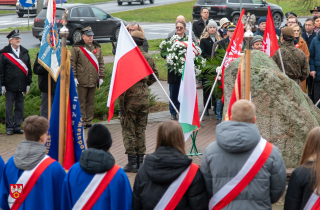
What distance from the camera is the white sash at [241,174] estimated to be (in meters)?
3.34

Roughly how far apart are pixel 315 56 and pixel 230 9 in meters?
16.1

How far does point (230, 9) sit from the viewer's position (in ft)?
83.8

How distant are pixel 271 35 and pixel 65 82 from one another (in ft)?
13.1

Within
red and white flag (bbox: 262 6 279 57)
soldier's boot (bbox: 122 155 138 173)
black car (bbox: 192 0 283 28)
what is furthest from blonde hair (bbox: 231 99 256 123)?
black car (bbox: 192 0 283 28)

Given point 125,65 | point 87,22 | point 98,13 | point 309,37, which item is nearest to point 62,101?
point 125,65

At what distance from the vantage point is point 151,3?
42.6 m

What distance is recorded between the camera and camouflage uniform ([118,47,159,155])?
21.1ft

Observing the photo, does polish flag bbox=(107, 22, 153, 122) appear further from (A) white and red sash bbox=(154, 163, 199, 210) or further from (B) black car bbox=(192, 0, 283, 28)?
(B) black car bbox=(192, 0, 283, 28)

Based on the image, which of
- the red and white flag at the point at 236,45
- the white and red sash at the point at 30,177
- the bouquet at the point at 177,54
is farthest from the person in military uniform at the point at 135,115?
the white and red sash at the point at 30,177

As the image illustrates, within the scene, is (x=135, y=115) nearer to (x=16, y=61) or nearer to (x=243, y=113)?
(x=243, y=113)

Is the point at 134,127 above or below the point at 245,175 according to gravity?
below

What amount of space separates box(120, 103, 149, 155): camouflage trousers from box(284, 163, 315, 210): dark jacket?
3.43 meters

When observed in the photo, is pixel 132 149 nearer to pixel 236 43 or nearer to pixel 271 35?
pixel 236 43

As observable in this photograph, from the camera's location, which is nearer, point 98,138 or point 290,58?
point 98,138
